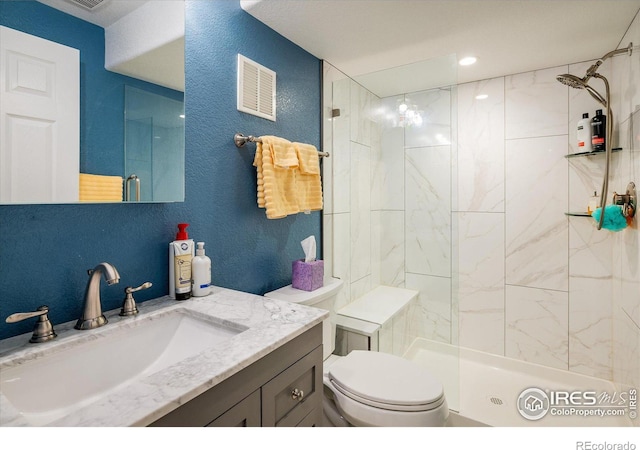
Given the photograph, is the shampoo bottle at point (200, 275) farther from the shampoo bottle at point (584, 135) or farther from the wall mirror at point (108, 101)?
the shampoo bottle at point (584, 135)

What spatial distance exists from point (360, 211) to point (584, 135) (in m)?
1.43

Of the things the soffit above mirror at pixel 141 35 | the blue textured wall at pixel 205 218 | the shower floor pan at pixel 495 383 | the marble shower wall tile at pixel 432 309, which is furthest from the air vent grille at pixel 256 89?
the shower floor pan at pixel 495 383

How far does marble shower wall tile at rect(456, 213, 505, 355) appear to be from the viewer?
7.99 feet

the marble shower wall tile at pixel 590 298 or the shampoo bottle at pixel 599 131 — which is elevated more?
the shampoo bottle at pixel 599 131

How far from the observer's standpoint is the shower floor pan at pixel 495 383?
1.88 meters

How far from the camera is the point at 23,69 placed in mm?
806

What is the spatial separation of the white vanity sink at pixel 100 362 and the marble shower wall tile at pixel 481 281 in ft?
6.54

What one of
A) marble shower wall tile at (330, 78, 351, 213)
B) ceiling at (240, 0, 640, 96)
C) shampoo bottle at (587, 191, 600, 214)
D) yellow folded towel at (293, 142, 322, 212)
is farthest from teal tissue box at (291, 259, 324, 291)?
shampoo bottle at (587, 191, 600, 214)

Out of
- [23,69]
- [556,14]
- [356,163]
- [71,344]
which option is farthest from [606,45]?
[71,344]

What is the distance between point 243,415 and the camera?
2.56 feet

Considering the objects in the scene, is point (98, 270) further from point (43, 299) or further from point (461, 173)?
point (461, 173)

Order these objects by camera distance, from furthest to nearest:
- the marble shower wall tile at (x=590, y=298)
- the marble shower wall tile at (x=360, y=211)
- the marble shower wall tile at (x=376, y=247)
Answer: the marble shower wall tile at (x=376, y=247), the marble shower wall tile at (x=360, y=211), the marble shower wall tile at (x=590, y=298)

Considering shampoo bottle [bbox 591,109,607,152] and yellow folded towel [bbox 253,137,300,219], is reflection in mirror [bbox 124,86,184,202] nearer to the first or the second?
yellow folded towel [bbox 253,137,300,219]

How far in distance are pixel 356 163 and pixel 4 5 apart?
1.87m
